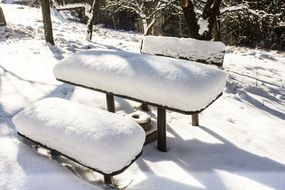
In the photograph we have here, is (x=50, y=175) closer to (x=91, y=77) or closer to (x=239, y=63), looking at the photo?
(x=91, y=77)

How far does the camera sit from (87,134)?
3.19m

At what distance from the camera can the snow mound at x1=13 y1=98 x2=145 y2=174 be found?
10.1 feet

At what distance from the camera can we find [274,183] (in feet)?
12.3

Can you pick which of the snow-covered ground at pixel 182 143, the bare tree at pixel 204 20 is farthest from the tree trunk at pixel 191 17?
the snow-covered ground at pixel 182 143

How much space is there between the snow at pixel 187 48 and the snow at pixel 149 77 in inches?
61.6

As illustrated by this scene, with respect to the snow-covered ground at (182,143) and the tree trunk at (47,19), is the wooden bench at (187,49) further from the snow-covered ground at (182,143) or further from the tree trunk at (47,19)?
the tree trunk at (47,19)

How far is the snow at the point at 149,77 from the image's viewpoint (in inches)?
151

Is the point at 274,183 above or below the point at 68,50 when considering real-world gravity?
below

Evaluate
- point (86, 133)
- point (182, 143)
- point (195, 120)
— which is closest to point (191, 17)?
point (195, 120)

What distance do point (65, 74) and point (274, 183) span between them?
295 centimetres

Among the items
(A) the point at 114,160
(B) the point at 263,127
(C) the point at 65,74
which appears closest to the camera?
(A) the point at 114,160

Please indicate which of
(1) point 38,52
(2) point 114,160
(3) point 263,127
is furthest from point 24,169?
(1) point 38,52

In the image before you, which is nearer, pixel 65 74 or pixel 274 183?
pixel 274 183

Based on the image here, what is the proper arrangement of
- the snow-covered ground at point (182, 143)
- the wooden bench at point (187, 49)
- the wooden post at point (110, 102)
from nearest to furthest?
the snow-covered ground at point (182, 143), the wooden post at point (110, 102), the wooden bench at point (187, 49)
